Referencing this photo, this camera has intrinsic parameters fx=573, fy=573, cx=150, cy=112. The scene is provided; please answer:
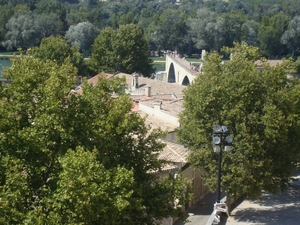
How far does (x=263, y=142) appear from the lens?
20.5 meters

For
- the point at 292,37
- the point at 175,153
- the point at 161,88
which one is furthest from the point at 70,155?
the point at 292,37

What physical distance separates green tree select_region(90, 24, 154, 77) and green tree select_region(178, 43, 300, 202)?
41.3 m

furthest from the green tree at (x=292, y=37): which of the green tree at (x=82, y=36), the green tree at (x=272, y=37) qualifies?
the green tree at (x=82, y=36)

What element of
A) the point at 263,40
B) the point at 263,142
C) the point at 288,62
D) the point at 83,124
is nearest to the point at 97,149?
the point at 83,124

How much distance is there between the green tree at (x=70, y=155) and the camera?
38.6ft

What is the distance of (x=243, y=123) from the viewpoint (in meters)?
20.2

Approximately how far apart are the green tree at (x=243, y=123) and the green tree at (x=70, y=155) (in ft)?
19.6

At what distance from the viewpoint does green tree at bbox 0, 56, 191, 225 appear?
1176 centimetres

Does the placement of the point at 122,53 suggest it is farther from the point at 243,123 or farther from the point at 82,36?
the point at 243,123

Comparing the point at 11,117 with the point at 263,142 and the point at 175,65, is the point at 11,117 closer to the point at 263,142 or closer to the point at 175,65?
the point at 263,142

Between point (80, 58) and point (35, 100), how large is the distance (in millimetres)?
46220

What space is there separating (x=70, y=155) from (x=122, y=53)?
5222 centimetres

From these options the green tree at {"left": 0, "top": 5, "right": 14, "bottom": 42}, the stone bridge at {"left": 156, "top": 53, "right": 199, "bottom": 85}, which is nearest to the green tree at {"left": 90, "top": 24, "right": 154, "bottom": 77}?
the stone bridge at {"left": 156, "top": 53, "right": 199, "bottom": 85}

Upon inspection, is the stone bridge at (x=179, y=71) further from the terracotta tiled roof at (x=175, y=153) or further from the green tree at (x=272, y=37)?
the terracotta tiled roof at (x=175, y=153)
